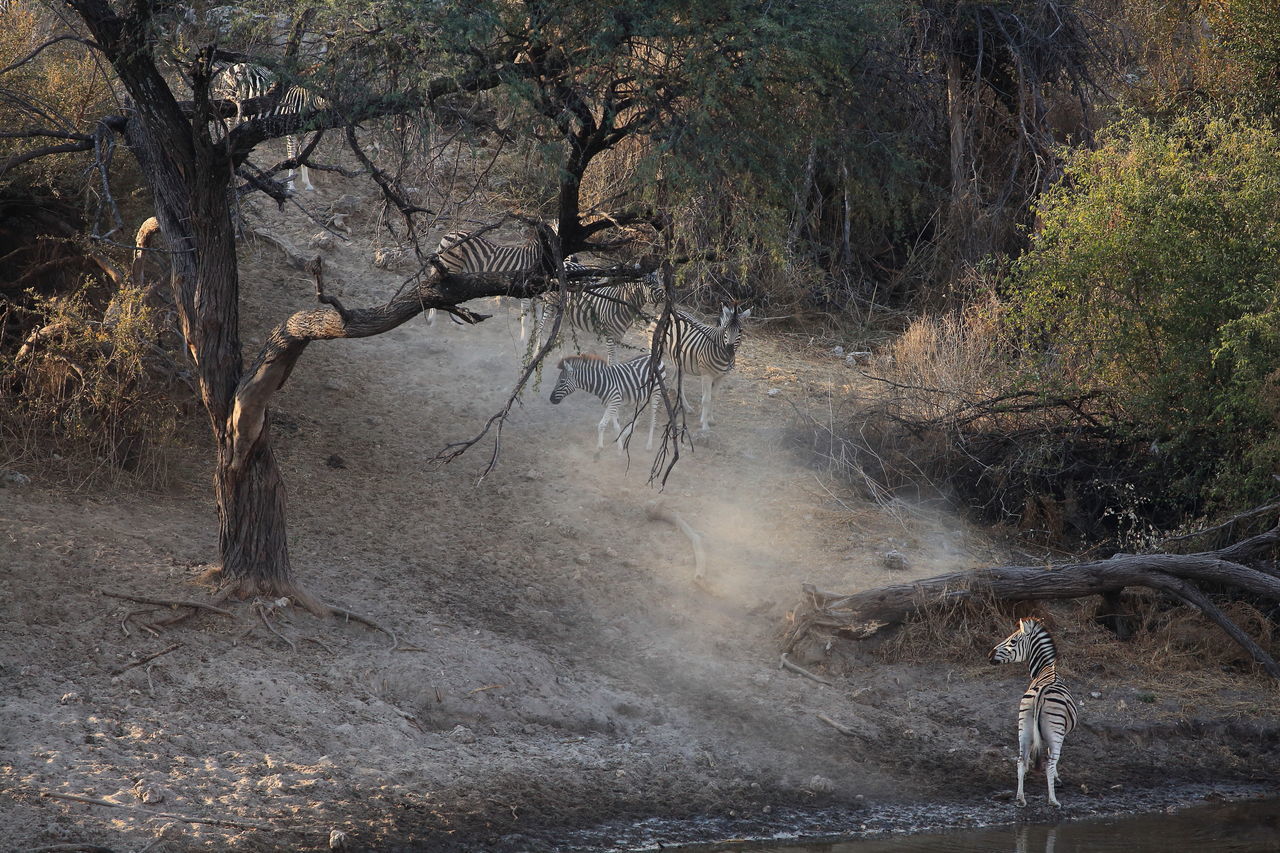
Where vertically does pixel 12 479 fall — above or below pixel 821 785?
above

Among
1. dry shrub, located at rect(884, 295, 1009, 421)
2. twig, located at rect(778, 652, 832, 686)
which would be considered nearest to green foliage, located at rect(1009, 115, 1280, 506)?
dry shrub, located at rect(884, 295, 1009, 421)

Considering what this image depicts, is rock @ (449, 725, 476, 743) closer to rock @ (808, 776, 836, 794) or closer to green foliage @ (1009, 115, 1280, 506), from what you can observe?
rock @ (808, 776, 836, 794)

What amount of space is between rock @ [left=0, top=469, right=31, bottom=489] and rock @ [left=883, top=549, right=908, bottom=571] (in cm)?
739

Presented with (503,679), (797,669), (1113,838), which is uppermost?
(503,679)

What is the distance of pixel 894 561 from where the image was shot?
11.3 m

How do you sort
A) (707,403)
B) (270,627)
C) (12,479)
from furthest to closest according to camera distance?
(707,403)
(12,479)
(270,627)

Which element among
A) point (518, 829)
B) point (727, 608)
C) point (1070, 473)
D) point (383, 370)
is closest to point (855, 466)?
point (1070, 473)

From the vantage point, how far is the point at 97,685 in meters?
7.48

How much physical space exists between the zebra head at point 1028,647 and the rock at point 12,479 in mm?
7691

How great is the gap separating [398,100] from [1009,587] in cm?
620

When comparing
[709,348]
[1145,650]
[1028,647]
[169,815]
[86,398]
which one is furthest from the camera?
[709,348]

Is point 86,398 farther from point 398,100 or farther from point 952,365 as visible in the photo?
point 952,365

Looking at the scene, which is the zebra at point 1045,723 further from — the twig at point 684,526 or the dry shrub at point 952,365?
the dry shrub at point 952,365

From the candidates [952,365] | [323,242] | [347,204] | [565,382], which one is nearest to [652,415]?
[565,382]
